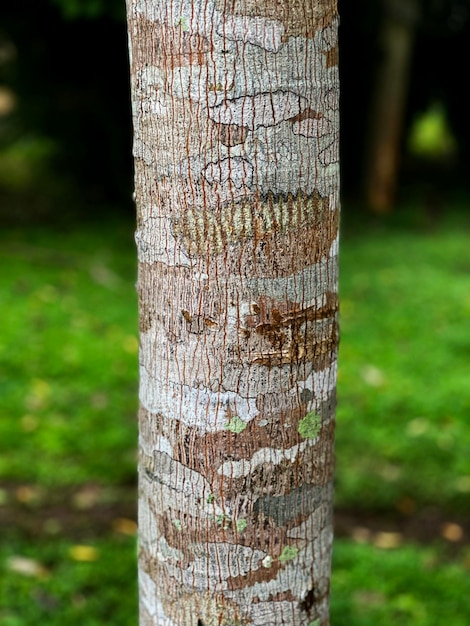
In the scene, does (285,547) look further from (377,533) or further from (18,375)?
(18,375)

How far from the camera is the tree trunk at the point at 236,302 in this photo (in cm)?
137

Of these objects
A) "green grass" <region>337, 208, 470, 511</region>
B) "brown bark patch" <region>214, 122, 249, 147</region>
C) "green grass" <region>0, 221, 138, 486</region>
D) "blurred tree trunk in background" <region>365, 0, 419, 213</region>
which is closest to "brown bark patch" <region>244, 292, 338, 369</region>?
"brown bark patch" <region>214, 122, 249, 147</region>

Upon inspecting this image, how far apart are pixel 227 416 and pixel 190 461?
0.13 metres

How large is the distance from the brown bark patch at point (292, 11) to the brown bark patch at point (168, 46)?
2.8 inches

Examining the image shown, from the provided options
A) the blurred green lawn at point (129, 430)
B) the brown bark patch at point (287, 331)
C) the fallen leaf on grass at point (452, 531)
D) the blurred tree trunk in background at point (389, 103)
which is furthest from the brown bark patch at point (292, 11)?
the blurred tree trunk in background at point (389, 103)

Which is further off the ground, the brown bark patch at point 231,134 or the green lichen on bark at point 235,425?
the brown bark patch at point 231,134

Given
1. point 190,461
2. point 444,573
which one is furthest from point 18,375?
point 190,461

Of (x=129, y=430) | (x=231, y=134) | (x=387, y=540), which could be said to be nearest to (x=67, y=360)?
(x=129, y=430)

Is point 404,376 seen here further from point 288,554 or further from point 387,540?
point 288,554

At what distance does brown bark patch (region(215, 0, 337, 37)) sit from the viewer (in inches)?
51.9

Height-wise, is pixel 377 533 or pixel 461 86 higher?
pixel 461 86

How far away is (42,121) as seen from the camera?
8.38m

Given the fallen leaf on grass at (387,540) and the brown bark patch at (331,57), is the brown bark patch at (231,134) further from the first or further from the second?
the fallen leaf on grass at (387,540)

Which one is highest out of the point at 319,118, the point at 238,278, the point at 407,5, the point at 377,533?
the point at 407,5
